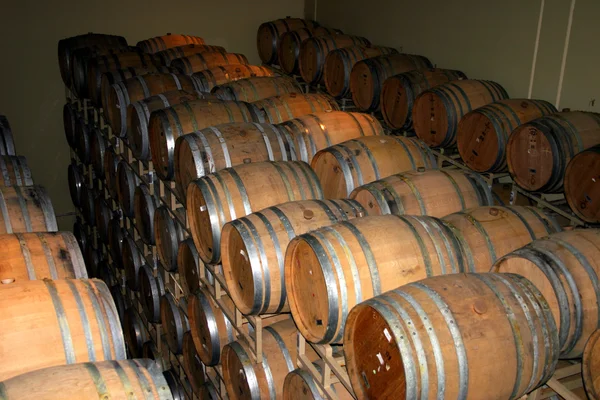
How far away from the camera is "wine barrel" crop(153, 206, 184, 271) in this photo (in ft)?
19.5

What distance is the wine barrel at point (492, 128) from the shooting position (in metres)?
5.96

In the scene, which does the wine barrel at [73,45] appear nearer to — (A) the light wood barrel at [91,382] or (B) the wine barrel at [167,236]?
(B) the wine barrel at [167,236]

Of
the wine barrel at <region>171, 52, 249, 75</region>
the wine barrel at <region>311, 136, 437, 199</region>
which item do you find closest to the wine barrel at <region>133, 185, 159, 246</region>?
the wine barrel at <region>311, 136, 437, 199</region>

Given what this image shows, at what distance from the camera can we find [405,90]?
7.34 m

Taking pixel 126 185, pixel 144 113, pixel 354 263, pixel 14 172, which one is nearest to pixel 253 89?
pixel 144 113

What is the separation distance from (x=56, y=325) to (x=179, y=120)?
9.39 ft

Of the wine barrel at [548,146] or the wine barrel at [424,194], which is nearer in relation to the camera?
the wine barrel at [424,194]

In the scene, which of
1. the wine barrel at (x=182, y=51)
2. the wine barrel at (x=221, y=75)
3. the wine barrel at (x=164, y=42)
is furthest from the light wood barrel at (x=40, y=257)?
the wine barrel at (x=164, y=42)

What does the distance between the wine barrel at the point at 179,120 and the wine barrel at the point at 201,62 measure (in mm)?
3141

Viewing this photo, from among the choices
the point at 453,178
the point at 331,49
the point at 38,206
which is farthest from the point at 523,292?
the point at 331,49

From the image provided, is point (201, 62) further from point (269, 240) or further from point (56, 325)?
point (56, 325)

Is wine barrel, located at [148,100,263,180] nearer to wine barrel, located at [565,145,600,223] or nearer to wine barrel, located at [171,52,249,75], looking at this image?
wine barrel, located at [565,145,600,223]

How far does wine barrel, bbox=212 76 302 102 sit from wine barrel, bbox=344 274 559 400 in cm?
459

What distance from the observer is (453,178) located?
4.61 meters
